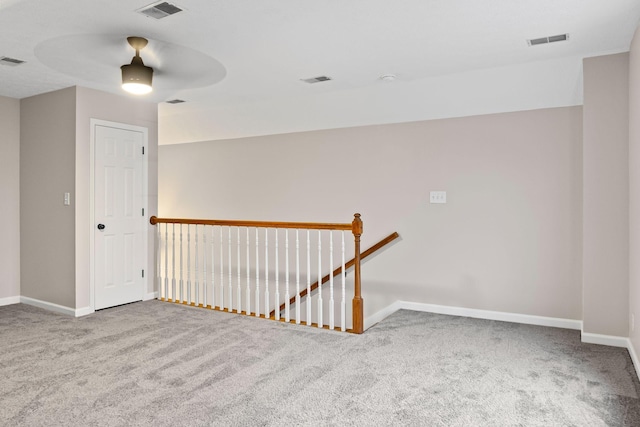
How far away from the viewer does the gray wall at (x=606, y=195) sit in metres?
3.28

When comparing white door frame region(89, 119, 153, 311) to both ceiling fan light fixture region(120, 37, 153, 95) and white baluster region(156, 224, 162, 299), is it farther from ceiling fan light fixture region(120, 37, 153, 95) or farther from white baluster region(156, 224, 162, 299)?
ceiling fan light fixture region(120, 37, 153, 95)

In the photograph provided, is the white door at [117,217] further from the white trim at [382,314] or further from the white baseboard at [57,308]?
the white trim at [382,314]

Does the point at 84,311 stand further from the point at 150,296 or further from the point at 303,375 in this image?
the point at 303,375

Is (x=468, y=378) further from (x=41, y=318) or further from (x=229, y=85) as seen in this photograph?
(x=41, y=318)

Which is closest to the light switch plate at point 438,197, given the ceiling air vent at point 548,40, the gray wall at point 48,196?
the ceiling air vent at point 548,40

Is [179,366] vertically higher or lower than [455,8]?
lower

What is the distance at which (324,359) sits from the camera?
3.07 meters

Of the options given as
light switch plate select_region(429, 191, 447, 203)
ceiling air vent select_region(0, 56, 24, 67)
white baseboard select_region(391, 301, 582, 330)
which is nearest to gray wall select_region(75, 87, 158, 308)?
ceiling air vent select_region(0, 56, 24, 67)

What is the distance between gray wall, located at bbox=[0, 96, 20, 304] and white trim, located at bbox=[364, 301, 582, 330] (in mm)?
3996

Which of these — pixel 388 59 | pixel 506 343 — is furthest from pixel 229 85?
pixel 506 343

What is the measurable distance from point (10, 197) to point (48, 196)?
0.62 meters

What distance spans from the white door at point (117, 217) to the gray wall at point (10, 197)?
1183 mm

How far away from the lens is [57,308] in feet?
14.6

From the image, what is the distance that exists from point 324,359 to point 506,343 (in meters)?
1.51
